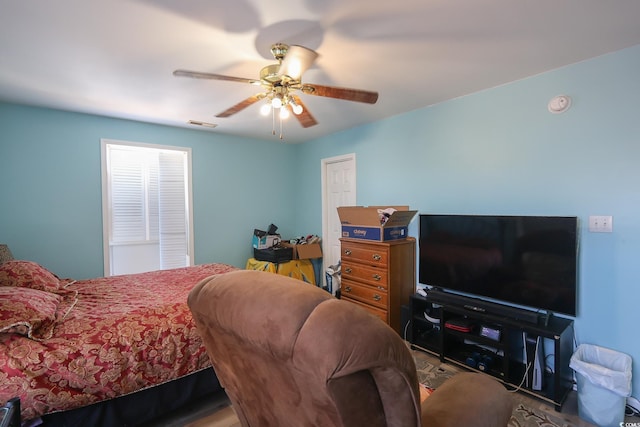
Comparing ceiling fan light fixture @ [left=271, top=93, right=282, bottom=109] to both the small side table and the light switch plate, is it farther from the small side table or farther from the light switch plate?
the light switch plate

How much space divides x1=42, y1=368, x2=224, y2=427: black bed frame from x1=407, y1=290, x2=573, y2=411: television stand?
1.90 metres

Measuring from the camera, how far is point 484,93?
2.72m

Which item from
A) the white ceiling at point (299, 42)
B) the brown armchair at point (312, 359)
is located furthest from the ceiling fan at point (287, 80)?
the brown armchair at point (312, 359)

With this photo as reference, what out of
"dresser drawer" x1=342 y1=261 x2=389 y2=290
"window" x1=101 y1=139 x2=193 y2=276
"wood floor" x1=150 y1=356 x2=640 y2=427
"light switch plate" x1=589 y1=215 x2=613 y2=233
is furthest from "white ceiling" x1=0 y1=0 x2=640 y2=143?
"wood floor" x1=150 y1=356 x2=640 y2=427

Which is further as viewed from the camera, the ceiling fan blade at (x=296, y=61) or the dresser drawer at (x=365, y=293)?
the dresser drawer at (x=365, y=293)

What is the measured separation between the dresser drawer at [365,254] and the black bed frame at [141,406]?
70.8 inches

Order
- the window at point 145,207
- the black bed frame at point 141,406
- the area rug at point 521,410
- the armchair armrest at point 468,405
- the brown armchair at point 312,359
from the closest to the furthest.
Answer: the brown armchair at point 312,359, the armchair armrest at point 468,405, the black bed frame at point 141,406, the area rug at point 521,410, the window at point 145,207

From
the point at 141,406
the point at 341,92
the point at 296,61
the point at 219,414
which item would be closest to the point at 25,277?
the point at 141,406

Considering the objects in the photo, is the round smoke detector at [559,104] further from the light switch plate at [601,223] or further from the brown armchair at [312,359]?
the brown armchair at [312,359]

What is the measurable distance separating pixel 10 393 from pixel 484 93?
379 cm

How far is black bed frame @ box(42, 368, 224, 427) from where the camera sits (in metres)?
1.62

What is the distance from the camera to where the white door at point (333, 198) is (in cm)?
425

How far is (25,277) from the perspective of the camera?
2.23m

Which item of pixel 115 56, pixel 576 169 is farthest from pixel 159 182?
pixel 576 169
